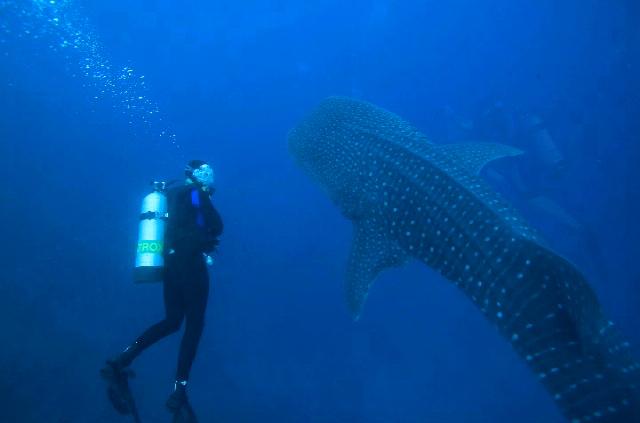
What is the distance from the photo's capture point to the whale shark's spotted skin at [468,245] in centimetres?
304

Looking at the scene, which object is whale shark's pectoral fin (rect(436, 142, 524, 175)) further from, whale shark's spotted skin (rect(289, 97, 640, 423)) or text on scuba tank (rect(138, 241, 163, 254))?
text on scuba tank (rect(138, 241, 163, 254))

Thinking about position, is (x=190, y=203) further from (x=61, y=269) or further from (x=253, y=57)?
(x=253, y=57)

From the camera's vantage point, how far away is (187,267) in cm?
512

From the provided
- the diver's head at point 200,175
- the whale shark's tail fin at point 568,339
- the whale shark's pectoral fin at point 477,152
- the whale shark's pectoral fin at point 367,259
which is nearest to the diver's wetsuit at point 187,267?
the diver's head at point 200,175

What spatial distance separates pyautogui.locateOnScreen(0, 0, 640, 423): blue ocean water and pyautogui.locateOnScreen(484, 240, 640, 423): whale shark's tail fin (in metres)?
10.0

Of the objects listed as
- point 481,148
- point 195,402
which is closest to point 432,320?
point 195,402

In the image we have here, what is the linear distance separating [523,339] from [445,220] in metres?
1.44

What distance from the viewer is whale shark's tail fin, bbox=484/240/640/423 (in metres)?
2.88

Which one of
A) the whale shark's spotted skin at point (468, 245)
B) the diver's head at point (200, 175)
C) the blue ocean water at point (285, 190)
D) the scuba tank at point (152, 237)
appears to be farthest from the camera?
the blue ocean water at point (285, 190)

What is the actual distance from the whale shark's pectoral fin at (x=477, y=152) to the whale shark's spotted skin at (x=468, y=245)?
0.03m

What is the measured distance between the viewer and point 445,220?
4301mm

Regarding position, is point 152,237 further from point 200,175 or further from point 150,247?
point 200,175

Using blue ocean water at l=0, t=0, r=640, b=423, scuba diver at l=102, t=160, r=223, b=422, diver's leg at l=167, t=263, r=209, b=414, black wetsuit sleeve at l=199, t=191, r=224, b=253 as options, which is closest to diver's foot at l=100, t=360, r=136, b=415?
scuba diver at l=102, t=160, r=223, b=422

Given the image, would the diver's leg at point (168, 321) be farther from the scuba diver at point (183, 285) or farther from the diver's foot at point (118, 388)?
the diver's foot at point (118, 388)
